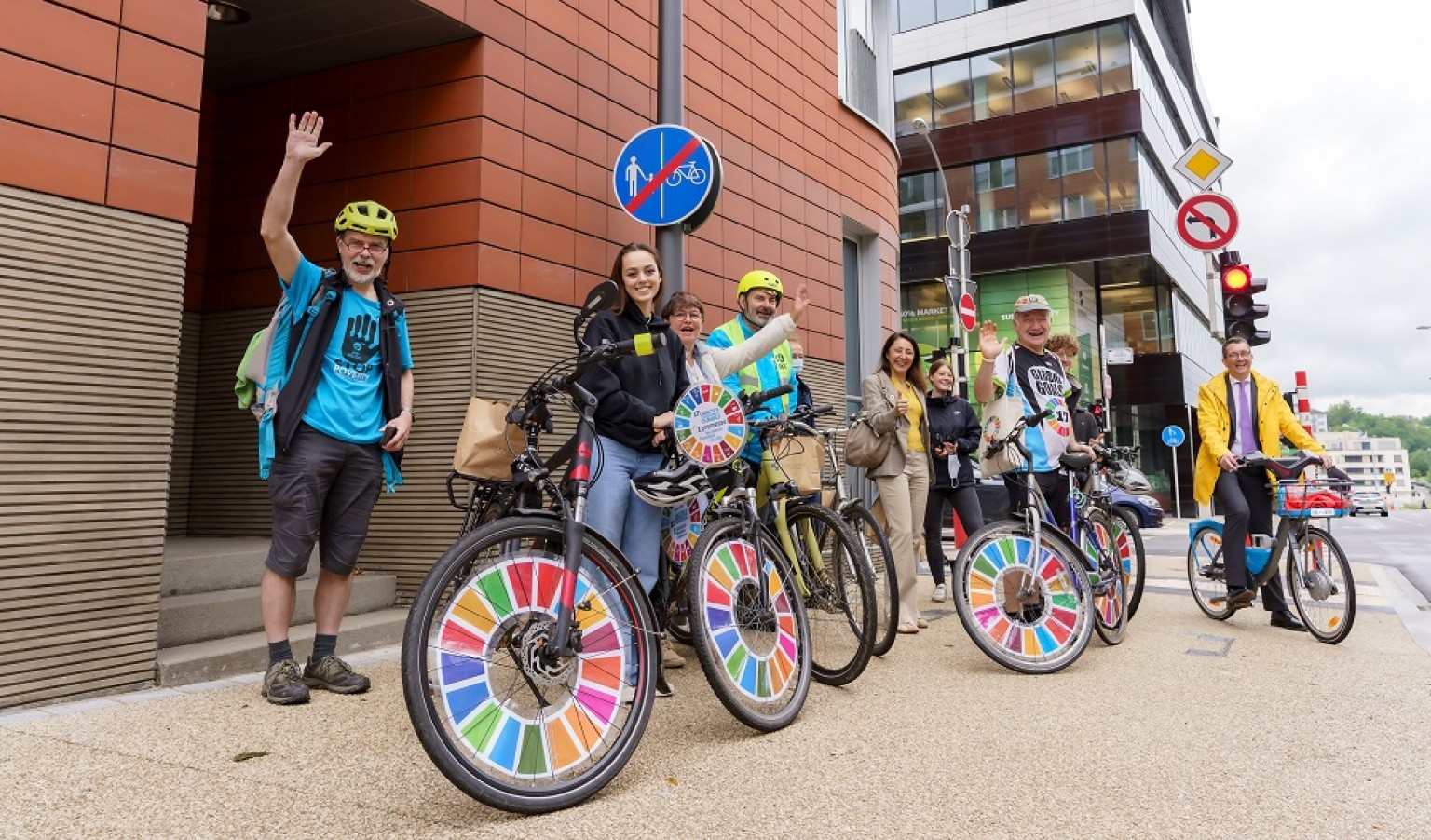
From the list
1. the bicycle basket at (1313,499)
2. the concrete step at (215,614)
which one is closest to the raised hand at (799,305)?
the concrete step at (215,614)

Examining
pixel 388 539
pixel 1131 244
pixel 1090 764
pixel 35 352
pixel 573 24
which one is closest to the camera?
pixel 1090 764

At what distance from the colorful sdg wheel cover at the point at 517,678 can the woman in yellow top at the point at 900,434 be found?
281 cm

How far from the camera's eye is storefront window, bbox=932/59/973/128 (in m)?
30.4

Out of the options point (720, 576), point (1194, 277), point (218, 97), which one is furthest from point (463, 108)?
point (1194, 277)

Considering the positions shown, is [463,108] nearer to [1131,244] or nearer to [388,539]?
[388,539]

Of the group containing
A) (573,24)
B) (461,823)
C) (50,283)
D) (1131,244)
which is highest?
(1131,244)

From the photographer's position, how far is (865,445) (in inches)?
201

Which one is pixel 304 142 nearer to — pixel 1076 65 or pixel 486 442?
pixel 486 442

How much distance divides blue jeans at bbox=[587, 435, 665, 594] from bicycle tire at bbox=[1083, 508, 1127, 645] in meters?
2.54

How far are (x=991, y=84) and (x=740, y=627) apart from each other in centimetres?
3108

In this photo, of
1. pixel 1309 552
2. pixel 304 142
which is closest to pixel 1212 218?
pixel 1309 552

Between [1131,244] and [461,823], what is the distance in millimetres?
29554

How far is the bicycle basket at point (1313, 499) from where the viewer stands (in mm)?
5113

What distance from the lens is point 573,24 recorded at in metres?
6.09
